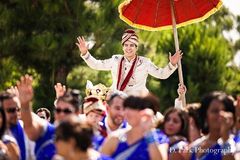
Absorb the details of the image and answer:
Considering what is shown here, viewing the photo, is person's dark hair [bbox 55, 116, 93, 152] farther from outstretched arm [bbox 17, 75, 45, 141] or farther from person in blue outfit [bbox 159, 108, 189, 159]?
person in blue outfit [bbox 159, 108, 189, 159]

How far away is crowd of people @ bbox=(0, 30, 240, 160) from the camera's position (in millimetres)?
5488

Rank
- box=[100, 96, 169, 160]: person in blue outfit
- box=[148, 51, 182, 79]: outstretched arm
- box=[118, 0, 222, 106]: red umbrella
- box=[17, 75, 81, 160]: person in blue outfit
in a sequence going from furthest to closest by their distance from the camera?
box=[118, 0, 222, 106]: red umbrella
box=[148, 51, 182, 79]: outstretched arm
box=[17, 75, 81, 160]: person in blue outfit
box=[100, 96, 169, 160]: person in blue outfit

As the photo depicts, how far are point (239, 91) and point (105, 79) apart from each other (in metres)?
9.63

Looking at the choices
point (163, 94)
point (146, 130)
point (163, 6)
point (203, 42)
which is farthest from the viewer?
point (203, 42)

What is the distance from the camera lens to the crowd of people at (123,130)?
549cm

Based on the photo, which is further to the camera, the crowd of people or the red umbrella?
the red umbrella

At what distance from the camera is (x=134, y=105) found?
620 cm

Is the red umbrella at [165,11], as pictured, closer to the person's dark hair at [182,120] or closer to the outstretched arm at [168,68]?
the outstretched arm at [168,68]

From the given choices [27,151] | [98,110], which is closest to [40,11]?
[98,110]

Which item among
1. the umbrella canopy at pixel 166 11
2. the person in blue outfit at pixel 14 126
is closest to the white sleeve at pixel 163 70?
the umbrella canopy at pixel 166 11

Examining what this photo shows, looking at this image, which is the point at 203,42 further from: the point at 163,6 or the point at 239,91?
the point at 163,6

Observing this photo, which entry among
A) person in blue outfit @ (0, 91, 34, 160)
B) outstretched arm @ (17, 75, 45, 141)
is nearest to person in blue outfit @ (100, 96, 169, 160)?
outstretched arm @ (17, 75, 45, 141)

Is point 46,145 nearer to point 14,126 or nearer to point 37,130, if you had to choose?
point 37,130

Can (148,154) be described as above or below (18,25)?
below
